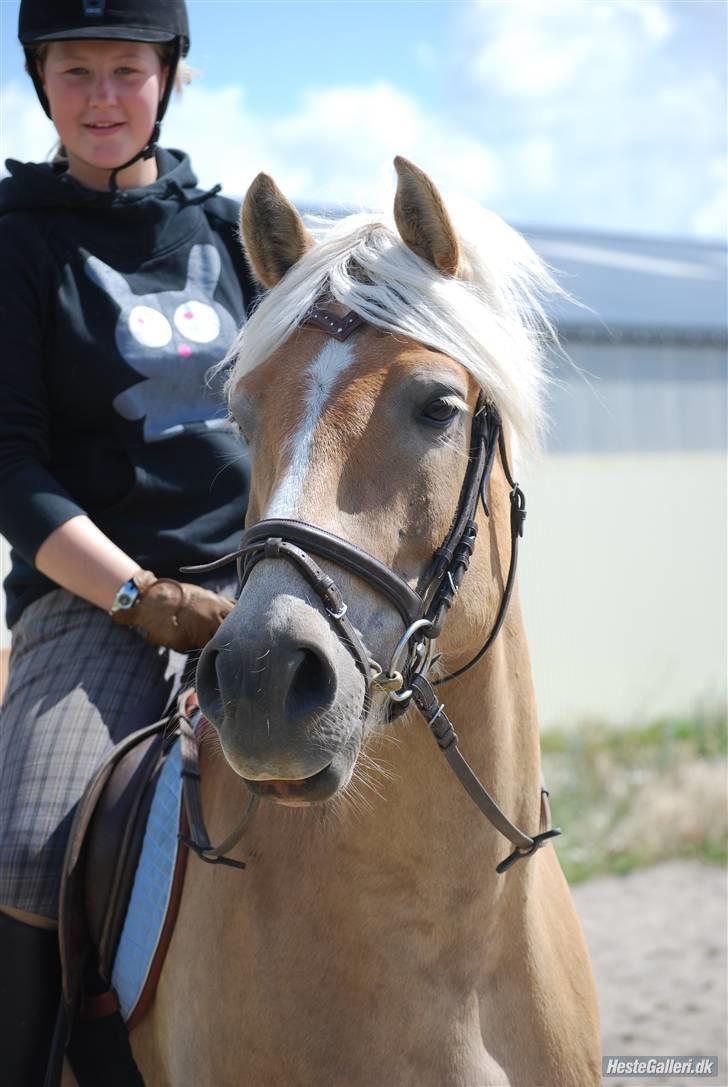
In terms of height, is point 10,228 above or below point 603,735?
below

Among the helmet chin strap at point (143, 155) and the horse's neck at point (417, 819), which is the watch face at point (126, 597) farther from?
the helmet chin strap at point (143, 155)

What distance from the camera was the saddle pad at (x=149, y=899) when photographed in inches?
103

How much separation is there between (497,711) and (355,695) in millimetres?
591

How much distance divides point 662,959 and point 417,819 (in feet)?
18.1

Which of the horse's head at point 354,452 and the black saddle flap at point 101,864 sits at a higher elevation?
the horse's head at point 354,452

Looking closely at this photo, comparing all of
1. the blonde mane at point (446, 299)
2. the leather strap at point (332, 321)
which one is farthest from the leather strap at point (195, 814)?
the leather strap at point (332, 321)

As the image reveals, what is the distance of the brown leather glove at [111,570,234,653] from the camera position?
2811 mm

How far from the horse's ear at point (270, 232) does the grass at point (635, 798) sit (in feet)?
20.6

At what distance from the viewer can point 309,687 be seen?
191cm

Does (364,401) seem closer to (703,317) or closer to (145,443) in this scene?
(145,443)

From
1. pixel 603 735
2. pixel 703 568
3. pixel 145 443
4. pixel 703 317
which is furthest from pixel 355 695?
pixel 703 317

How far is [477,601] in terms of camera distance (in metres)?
2.27

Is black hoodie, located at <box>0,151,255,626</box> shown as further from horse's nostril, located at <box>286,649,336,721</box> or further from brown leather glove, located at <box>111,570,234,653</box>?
horse's nostril, located at <box>286,649,336,721</box>

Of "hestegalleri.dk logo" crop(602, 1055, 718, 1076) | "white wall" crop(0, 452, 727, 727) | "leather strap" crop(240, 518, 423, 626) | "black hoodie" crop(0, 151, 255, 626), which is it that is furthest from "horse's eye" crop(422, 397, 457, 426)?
"white wall" crop(0, 452, 727, 727)
